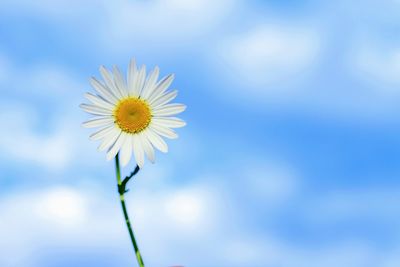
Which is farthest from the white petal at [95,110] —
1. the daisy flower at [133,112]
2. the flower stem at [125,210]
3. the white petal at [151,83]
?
the flower stem at [125,210]

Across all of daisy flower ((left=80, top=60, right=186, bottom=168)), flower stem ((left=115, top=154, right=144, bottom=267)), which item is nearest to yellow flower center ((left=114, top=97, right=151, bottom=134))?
daisy flower ((left=80, top=60, right=186, bottom=168))

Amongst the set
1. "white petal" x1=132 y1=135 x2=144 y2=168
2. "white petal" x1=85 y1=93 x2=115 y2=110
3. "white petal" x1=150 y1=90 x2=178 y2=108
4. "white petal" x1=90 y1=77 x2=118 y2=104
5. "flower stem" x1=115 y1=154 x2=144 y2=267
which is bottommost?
"flower stem" x1=115 y1=154 x2=144 y2=267

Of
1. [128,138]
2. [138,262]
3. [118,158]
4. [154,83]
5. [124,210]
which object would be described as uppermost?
[154,83]

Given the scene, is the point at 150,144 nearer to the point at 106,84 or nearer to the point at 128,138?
the point at 128,138

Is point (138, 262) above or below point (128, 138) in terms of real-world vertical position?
below

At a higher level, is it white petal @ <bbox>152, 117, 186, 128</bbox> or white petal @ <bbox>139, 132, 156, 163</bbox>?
white petal @ <bbox>152, 117, 186, 128</bbox>

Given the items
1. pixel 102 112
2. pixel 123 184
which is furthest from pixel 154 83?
pixel 123 184

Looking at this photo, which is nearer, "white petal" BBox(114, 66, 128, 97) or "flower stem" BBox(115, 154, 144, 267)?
"flower stem" BBox(115, 154, 144, 267)

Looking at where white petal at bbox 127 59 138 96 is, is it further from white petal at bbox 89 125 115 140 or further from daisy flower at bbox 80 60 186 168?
white petal at bbox 89 125 115 140
